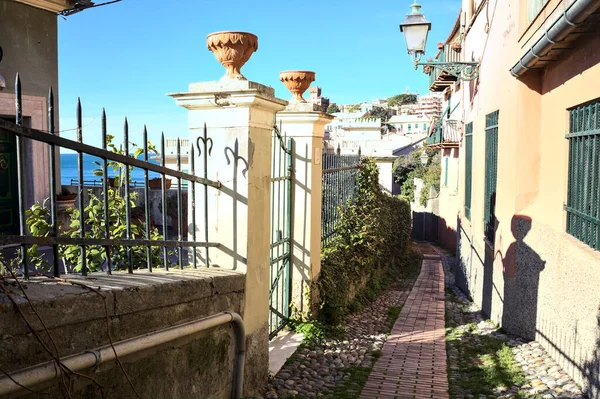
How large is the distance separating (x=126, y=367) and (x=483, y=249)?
817cm

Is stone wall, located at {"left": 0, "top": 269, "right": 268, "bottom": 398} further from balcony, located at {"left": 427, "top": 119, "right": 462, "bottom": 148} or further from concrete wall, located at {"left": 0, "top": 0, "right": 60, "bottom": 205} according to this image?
balcony, located at {"left": 427, "top": 119, "right": 462, "bottom": 148}

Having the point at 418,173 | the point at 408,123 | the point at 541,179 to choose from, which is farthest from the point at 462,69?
the point at 408,123

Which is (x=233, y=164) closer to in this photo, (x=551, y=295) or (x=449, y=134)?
(x=551, y=295)

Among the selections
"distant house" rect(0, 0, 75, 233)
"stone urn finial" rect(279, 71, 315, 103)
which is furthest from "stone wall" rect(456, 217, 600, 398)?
"distant house" rect(0, 0, 75, 233)

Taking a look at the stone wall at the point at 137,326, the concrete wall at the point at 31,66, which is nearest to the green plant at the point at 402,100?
the concrete wall at the point at 31,66

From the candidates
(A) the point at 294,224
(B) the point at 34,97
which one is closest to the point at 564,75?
(A) the point at 294,224

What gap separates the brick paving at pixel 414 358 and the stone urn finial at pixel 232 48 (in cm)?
307

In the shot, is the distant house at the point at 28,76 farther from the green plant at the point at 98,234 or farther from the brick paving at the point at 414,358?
the brick paving at the point at 414,358

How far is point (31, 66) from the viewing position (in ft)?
31.4

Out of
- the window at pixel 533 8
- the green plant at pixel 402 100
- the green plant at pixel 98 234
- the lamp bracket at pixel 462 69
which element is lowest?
the green plant at pixel 98 234

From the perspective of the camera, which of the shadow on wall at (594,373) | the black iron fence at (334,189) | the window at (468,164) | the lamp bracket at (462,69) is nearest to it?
the shadow on wall at (594,373)

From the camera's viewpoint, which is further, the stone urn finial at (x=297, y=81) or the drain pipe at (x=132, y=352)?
Answer: the stone urn finial at (x=297, y=81)

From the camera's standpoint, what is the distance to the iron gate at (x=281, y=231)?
6145 millimetres

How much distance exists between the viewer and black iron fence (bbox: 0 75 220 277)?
2434 mm
